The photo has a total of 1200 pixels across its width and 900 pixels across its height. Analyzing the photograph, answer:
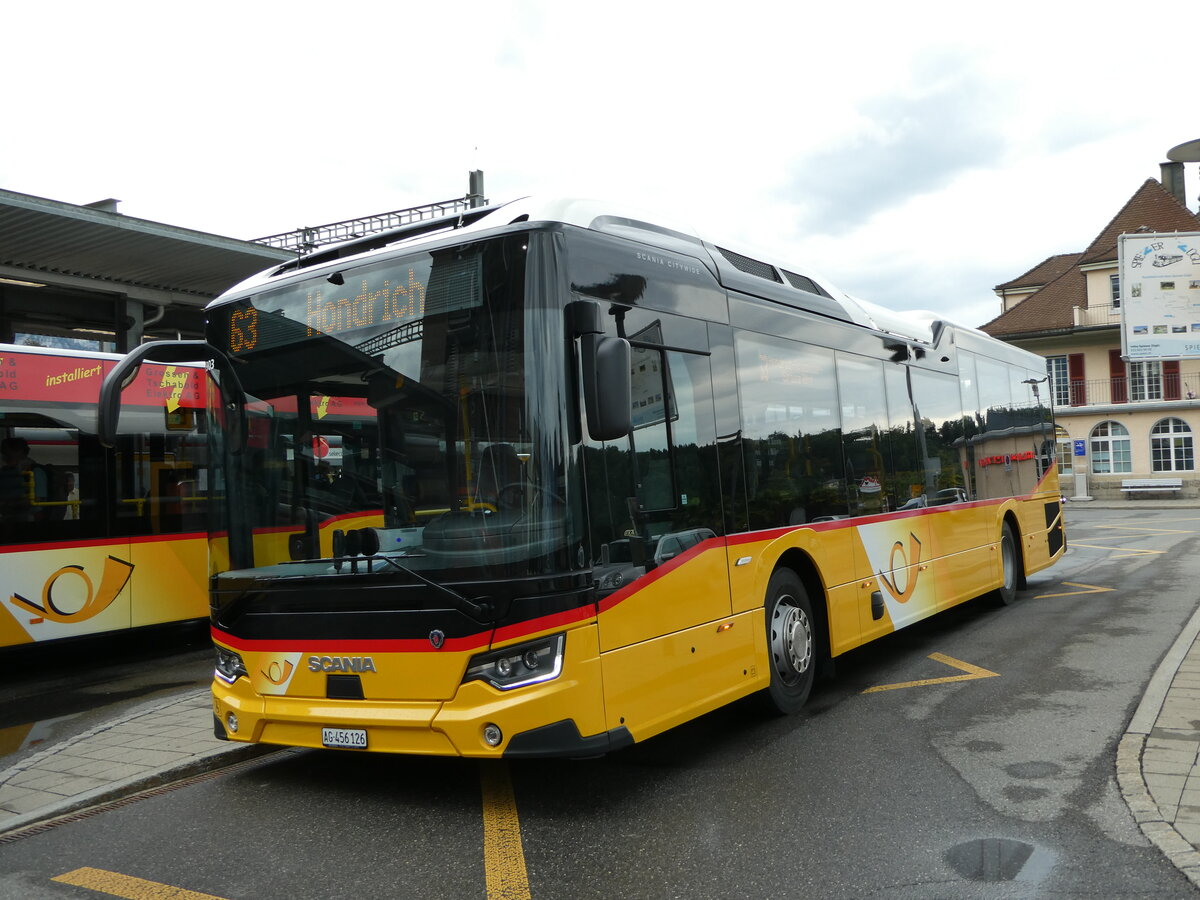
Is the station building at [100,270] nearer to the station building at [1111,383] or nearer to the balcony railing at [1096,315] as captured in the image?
the station building at [1111,383]

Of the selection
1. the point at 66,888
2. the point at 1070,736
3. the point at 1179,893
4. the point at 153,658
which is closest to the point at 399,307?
the point at 66,888

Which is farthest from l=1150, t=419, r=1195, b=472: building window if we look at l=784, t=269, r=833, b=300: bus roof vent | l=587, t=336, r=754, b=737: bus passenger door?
l=587, t=336, r=754, b=737: bus passenger door

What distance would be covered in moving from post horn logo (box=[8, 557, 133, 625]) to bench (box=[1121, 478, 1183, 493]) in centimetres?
4434

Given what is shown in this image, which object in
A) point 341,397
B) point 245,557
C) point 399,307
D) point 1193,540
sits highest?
point 399,307

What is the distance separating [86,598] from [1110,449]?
47450 mm

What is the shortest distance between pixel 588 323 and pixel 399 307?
3.16 feet

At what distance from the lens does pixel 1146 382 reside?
47.6 metres

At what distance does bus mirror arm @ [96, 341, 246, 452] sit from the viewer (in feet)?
17.8

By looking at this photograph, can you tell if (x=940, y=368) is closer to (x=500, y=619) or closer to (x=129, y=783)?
(x=500, y=619)

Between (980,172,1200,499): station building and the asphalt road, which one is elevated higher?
(980,172,1200,499): station building

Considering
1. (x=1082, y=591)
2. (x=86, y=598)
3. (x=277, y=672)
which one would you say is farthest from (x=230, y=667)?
(x=1082, y=591)

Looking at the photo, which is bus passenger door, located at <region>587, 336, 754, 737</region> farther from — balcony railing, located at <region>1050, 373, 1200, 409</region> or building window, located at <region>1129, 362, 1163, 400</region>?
building window, located at <region>1129, 362, 1163, 400</region>

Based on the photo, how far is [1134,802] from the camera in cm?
477

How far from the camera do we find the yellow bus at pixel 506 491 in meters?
4.76
